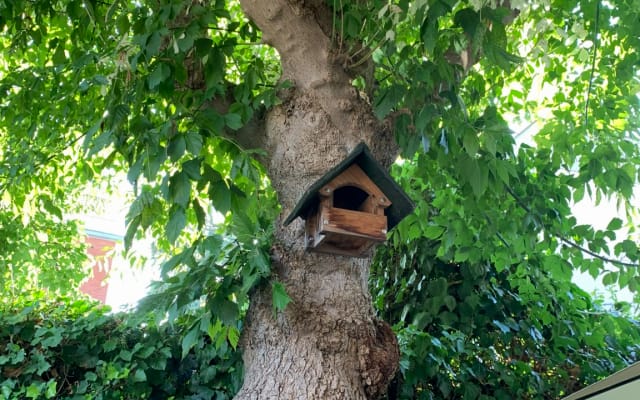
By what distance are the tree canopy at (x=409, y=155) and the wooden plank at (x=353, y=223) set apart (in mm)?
267

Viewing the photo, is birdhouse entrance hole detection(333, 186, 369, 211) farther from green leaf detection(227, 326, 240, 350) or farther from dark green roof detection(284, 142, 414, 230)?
green leaf detection(227, 326, 240, 350)

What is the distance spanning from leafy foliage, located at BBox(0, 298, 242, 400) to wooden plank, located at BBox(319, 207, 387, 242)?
1.18m

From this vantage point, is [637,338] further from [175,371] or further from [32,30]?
[32,30]

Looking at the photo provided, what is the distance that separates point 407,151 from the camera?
2.18m

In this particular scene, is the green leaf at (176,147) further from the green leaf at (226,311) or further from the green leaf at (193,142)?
the green leaf at (226,311)

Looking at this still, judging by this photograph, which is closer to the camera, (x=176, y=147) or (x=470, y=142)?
(x=176, y=147)

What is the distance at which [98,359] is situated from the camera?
111 inches

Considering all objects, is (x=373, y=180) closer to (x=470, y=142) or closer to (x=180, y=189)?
(x=470, y=142)

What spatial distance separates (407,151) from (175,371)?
1.78 metres

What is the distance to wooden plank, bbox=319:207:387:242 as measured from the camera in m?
1.85

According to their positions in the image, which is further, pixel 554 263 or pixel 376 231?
pixel 554 263

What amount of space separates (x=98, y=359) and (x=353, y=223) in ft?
5.71

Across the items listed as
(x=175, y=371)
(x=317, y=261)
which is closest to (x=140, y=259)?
(x=175, y=371)

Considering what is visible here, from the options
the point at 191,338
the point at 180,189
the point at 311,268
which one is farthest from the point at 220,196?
the point at 191,338
